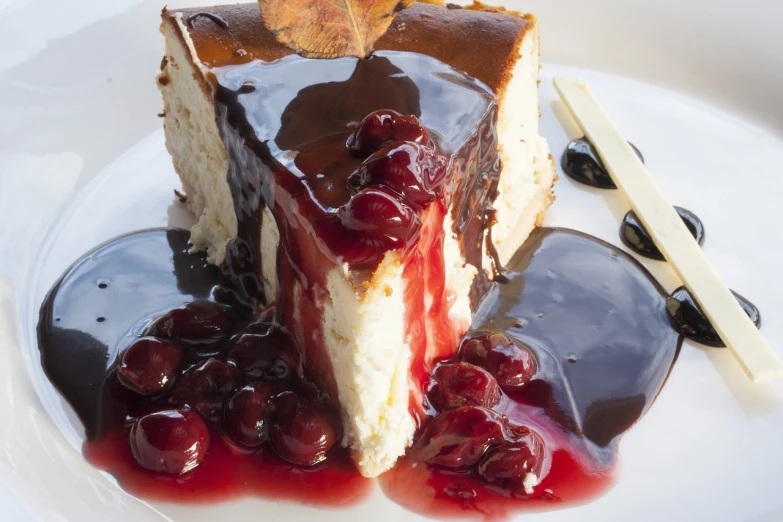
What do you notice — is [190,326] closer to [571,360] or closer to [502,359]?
[502,359]

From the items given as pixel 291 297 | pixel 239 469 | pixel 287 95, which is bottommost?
pixel 239 469

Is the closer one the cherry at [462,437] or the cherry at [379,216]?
the cherry at [379,216]

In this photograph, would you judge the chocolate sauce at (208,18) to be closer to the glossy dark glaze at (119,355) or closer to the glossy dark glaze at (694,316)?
the glossy dark glaze at (119,355)

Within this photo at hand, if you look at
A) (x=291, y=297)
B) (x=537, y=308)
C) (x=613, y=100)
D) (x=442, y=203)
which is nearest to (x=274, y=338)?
(x=291, y=297)

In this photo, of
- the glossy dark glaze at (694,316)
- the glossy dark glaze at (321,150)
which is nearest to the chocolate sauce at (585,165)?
the glossy dark glaze at (694,316)

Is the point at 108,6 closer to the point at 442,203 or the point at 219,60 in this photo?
the point at 219,60

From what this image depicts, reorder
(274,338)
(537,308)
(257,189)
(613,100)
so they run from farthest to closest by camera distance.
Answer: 1. (613,100)
2. (537,308)
3. (274,338)
4. (257,189)

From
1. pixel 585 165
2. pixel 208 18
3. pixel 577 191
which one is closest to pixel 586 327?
pixel 577 191

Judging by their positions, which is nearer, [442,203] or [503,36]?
[442,203]

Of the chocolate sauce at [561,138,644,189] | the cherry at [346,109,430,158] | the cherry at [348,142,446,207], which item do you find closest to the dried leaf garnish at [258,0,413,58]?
the cherry at [346,109,430,158]
